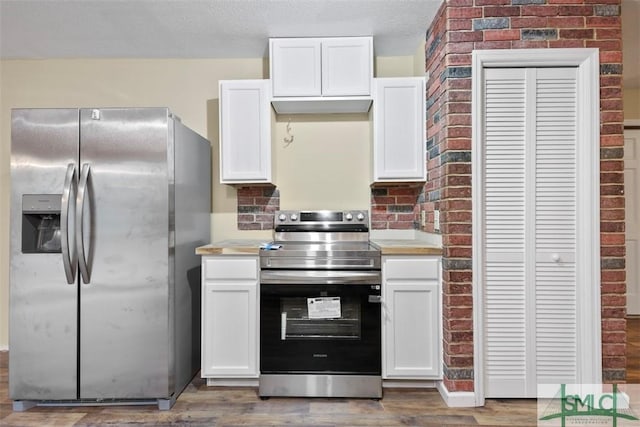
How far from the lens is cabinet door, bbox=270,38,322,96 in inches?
115

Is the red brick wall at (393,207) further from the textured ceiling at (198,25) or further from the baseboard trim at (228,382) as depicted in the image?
the baseboard trim at (228,382)

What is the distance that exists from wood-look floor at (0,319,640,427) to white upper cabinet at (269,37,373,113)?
203 centimetres


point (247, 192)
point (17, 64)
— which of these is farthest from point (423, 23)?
point (17, 64)

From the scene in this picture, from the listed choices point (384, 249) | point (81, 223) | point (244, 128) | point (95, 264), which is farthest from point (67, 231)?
point (384, 249)

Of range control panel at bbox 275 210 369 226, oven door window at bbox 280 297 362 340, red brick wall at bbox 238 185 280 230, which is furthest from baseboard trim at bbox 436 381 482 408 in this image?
red brick wall at bbox 238 185 280 230

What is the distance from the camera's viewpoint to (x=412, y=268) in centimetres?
257

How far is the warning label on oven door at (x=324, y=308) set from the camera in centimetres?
251

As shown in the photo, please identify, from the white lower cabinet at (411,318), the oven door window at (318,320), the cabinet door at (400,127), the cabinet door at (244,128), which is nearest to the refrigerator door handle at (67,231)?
the cabinet door at (244,128)

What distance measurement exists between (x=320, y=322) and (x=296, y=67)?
70.2 inches

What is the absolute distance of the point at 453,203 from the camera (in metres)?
2.42

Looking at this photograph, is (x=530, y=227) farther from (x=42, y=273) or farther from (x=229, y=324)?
(x=42, y=273)

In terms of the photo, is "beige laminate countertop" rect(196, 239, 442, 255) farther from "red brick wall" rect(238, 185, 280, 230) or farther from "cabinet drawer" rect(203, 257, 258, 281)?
"red brick wall" rect(238, 185, 280, 230)

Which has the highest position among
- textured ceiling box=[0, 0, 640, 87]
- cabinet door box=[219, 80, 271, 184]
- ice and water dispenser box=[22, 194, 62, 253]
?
textured ceiling box=[0, 0, 640, 87]

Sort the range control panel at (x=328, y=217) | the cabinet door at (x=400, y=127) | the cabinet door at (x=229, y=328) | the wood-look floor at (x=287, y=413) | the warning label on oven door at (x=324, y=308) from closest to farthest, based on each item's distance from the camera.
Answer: the wood-look floor at (x=287, y=413)
the warning label on oven door at (x=324, y=308)
the cabinet door at (x=229, y=328)
the cabinet door at (x=400, y=127)
the range control panel at (x=328, y=217)
